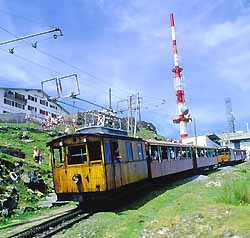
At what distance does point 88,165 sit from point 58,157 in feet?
6.33

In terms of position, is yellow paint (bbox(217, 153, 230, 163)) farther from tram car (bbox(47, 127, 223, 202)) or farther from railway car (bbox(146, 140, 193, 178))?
tram car (bbox(47, 127, 223, 202))

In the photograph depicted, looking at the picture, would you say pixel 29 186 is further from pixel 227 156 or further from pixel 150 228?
pixel 227 156

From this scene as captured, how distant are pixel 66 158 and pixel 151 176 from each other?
6.81 meters

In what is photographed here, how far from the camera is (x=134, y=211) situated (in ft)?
46.8

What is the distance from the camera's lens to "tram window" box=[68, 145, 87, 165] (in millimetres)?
15008

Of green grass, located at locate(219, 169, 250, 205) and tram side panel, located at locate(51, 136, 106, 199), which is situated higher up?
tram side panel, located at locate(51, 136, 106, 199)

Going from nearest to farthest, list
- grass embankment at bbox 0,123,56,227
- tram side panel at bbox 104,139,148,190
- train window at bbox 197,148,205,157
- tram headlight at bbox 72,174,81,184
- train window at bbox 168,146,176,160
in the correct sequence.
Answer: tram headlight at bbox 72,174,81,184 → tram side panel at bbox 104,139,148,190 → grass embankment at bbox 0,123,56,227 → train window at bbox 168,146,176,160 → train window at bbox 197,148,205,157

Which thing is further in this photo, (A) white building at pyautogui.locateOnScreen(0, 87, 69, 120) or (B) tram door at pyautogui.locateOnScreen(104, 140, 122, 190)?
(A) white building at pyautogui.locateOnScreen(0, 87, 69, 120)

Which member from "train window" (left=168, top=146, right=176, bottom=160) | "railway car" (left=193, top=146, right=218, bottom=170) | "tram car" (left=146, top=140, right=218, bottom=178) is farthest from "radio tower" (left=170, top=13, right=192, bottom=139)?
"train window" (left=168, top=146, right=176, bottom=160)

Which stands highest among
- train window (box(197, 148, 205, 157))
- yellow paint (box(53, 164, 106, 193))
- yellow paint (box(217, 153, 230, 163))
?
train window (box(197, 148, 205, 157))

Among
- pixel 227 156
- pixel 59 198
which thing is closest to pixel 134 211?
pixel 59 198

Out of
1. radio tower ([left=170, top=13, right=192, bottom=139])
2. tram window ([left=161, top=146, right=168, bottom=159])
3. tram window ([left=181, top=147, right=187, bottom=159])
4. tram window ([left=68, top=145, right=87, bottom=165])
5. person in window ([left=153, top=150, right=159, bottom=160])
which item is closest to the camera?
tram window ([left=68, top=145, right=87, bottom=165])

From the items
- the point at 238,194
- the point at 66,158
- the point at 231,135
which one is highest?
the point at 231,135

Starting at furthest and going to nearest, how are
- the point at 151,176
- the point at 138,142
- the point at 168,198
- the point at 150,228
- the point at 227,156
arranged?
the point at 227,156 → the point at 151,176 → the point at 138,142 → the point at 168,198 → the point at 150,228
